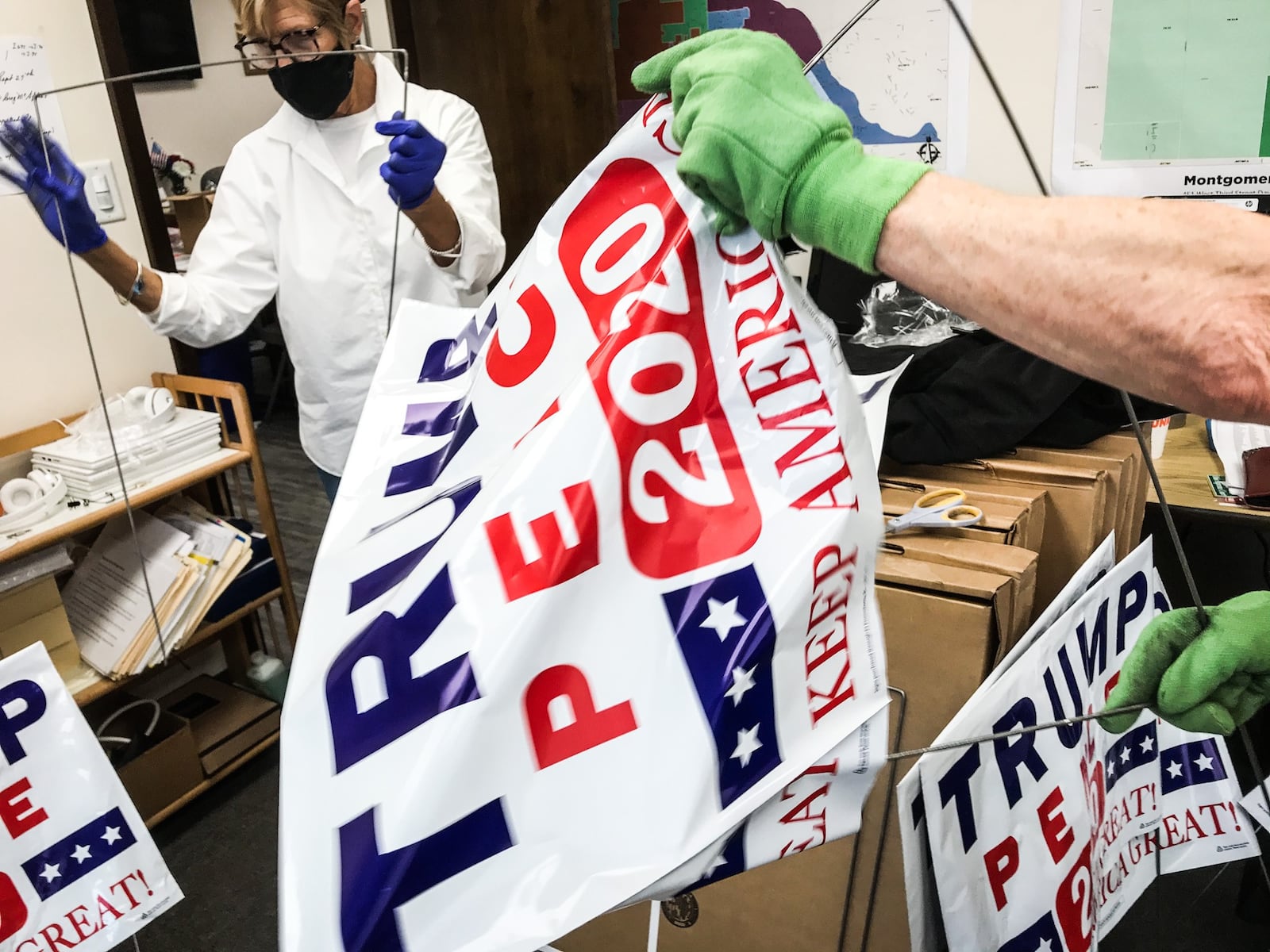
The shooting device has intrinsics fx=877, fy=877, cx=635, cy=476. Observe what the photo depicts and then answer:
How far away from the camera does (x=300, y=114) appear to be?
1.49 metres

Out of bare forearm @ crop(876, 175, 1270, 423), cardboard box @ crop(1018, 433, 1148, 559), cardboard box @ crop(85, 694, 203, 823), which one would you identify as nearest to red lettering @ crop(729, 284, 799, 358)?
bare forearm @ crop(876, 175, 1270, 423)

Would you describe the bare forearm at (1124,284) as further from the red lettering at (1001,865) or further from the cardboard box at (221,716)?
the cardboard box at (221,716)

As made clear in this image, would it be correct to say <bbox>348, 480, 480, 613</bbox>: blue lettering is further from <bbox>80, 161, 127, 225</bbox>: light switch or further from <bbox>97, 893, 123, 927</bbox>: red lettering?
<bbox>80, 161, 127, 225</bbox>: light switch

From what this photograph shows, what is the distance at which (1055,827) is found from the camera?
89 centimetres

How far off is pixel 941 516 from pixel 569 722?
659 mm

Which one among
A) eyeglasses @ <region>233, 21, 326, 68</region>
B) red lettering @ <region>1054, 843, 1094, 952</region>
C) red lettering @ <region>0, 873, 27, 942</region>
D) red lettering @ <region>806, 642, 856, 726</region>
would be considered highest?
eyeglasses @ <region>233, 21, 326, 68</region>

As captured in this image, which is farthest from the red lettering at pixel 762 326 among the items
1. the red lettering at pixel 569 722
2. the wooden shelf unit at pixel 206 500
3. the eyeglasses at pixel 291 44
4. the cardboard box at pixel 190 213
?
the cardboard box at pixel 190 213

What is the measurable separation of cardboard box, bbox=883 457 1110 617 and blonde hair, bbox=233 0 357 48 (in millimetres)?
1098

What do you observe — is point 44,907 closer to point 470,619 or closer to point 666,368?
point 470,619

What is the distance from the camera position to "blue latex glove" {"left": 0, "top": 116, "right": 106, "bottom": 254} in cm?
133

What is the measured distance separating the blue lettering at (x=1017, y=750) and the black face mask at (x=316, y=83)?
1336 millimetres

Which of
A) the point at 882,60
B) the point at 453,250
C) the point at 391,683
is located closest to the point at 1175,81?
the point at 882,60

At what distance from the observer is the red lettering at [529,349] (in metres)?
0.68

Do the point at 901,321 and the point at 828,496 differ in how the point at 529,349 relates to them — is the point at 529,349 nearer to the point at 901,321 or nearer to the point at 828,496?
the point at 828,496
